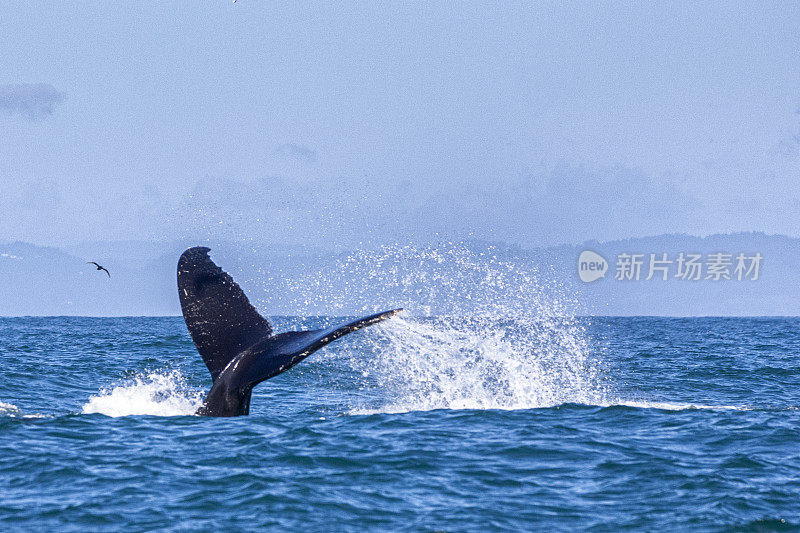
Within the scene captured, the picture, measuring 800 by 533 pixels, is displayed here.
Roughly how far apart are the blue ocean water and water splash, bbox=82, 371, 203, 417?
0.09 metres

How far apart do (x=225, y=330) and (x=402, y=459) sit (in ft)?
9.05

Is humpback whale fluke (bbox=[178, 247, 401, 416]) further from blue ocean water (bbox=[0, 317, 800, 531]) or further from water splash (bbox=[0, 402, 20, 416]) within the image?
water splash (bbox=[0, 402, 20, 416])

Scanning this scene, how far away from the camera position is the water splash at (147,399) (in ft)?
47.7

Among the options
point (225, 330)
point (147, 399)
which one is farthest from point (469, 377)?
point (225, 330)

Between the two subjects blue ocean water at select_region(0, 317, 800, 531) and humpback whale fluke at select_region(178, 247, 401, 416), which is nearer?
blue ocean water at select_region(0, 317, 800, 531)

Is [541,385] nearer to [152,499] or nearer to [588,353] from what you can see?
[152,499]

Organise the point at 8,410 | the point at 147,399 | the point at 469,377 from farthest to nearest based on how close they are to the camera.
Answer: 1. the point at 469,377
2. the point at 147,399
3. the point at 8,410

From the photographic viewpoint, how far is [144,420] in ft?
43.9

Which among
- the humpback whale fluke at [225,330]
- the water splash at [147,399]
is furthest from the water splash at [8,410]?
the humpback whale fluke at [225,330]

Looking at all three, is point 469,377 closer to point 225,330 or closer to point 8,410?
point 8,410

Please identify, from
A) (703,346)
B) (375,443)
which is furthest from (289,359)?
(703,346)

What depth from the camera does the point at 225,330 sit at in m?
11.4

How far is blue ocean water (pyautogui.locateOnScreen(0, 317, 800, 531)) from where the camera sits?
8.57m

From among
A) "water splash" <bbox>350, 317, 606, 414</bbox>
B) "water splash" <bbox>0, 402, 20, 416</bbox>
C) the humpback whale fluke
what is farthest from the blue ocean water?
the humpback whale fluke
